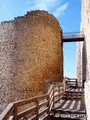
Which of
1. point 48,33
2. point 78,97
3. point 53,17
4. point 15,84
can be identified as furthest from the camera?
point 53,17

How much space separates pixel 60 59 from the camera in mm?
12344

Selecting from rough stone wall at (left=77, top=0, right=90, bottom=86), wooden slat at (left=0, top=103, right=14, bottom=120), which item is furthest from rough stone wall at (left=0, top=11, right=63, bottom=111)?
wooden slat at (left=0, top=103, right=14, bottom=120)

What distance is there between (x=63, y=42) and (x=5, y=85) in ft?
18.3

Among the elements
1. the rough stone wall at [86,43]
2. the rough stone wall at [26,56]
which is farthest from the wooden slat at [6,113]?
the rough stone wall at [26,56]

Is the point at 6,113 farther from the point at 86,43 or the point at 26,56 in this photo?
the point at 86,43

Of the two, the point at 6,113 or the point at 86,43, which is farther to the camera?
the point at 86,43

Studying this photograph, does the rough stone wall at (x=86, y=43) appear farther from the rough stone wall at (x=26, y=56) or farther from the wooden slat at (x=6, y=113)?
the wooden slat at (x=6, y=113)

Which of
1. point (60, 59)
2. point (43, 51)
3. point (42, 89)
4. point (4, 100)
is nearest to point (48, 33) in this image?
point (43, 51)

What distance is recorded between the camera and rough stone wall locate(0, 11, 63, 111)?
10000 millimetres

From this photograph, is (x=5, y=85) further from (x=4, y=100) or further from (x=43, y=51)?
(x=43, y=51)

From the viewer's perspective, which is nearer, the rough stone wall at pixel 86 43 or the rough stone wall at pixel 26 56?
the rough stone wall at pixel 86 43

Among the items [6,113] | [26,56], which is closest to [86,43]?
[26,56]

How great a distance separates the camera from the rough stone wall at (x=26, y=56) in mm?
10000

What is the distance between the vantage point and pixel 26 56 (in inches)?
401
